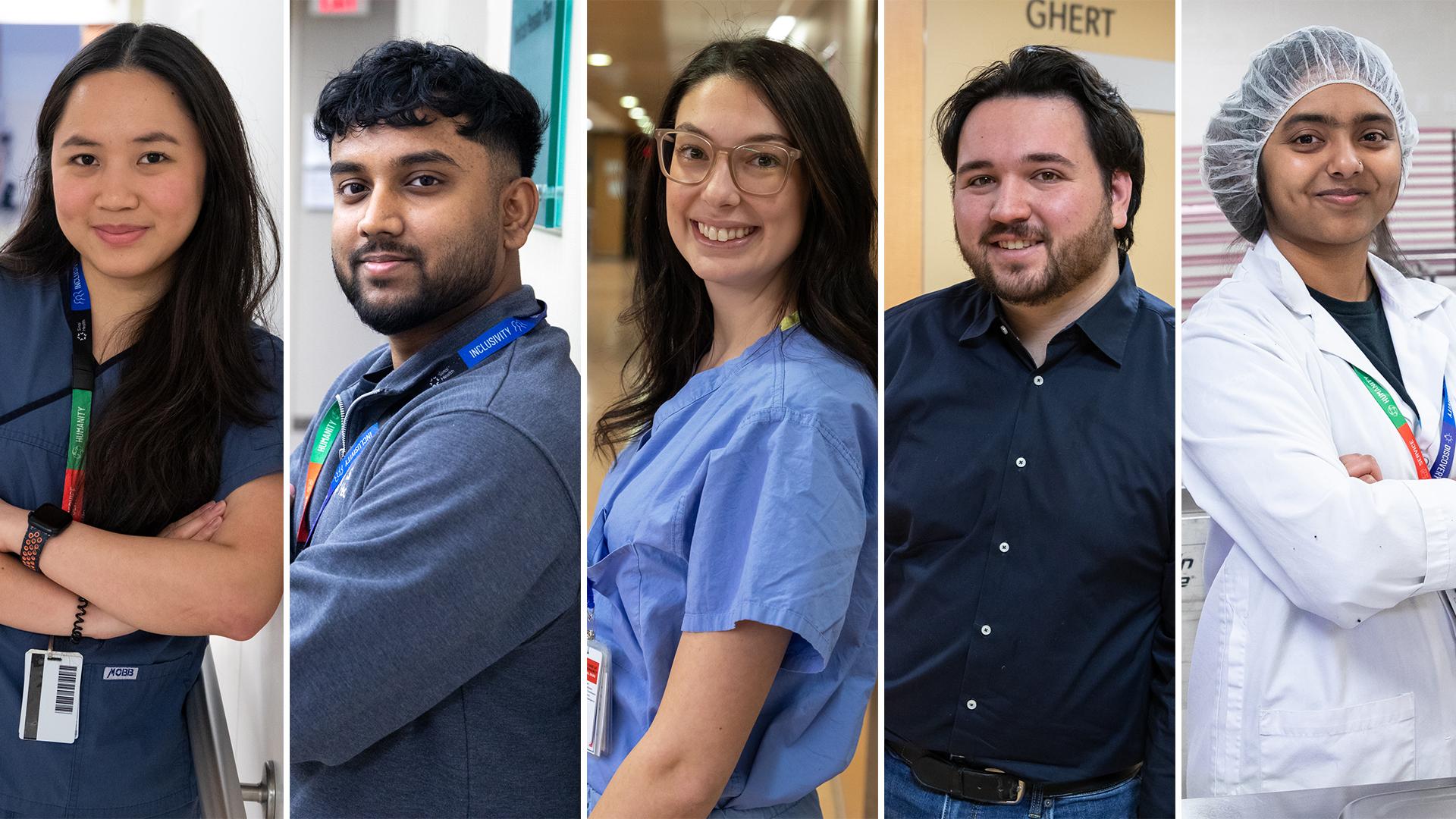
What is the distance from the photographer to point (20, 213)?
197 centimetres

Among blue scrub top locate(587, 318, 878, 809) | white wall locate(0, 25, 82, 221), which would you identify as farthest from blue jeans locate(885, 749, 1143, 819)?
white wall locate(0, 25, 82, 221)

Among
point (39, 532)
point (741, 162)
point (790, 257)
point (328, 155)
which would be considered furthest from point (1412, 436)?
point (39, 532)

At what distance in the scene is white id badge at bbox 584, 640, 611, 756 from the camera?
2.00 meters

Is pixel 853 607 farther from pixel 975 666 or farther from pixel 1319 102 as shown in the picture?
pixel 1319 102

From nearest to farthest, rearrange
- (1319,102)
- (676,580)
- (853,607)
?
(676,580) < (853,607) < (1319,102)

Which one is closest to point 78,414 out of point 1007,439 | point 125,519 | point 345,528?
point 125,519

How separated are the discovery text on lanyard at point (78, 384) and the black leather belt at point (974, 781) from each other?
5.00 feet

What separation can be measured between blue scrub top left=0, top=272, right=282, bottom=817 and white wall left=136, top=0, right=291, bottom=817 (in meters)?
0.10

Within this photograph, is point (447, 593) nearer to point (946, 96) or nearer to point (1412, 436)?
point (946, 96)

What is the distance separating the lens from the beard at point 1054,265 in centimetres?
209

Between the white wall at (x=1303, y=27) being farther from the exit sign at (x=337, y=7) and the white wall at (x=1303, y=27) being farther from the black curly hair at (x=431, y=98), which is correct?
the exit sign at (x=337, y=7)

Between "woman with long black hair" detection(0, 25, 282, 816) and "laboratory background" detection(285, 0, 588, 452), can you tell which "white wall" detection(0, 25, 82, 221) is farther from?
"laboratory background" detection(285, 0, 588, 452)

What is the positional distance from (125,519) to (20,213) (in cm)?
57

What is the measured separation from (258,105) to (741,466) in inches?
42.6
